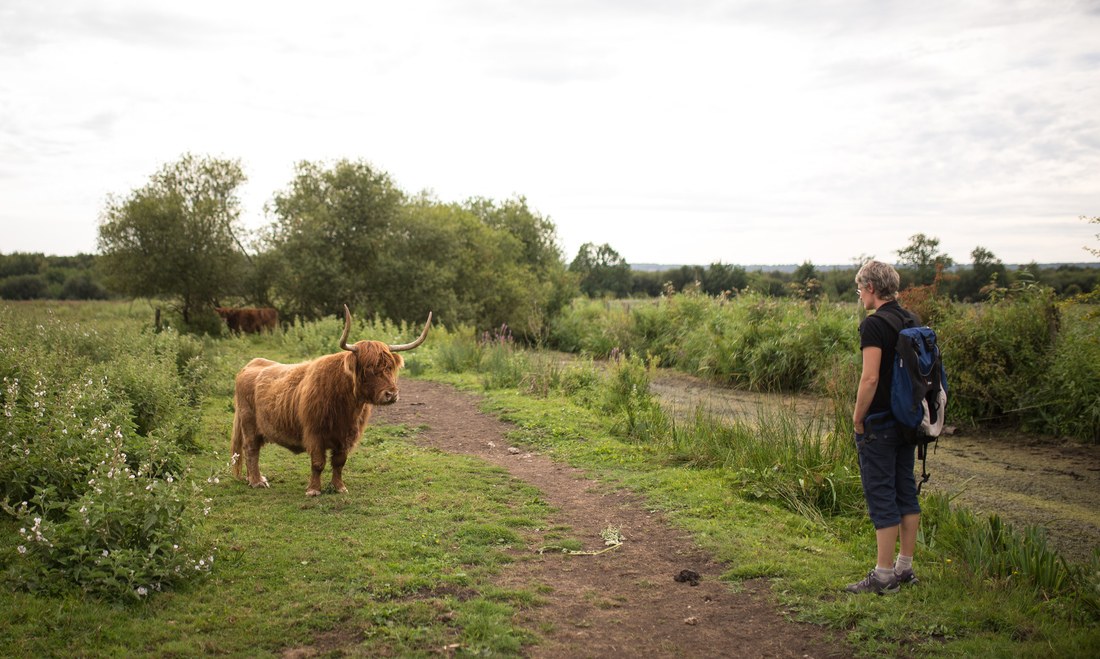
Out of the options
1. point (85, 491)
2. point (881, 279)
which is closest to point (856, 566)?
point (881, 279)

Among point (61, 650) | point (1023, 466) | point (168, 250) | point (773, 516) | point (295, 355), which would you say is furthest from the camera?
point (168, 250)

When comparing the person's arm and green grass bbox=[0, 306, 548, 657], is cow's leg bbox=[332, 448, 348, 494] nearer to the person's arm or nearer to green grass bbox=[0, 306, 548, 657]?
green grass bbox=[0, 306, 548, 657]

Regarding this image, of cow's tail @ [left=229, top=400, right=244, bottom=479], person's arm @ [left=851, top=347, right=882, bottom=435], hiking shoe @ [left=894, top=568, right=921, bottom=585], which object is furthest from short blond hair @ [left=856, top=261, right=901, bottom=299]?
cow's tail @ [left=229, top=400, right=244, bottom=479]

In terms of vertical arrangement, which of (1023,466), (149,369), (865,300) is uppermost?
(865,300)

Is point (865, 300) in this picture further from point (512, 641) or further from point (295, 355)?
point (295, 355)

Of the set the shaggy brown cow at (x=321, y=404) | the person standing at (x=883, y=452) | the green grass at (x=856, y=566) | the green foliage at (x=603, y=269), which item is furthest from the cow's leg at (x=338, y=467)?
the green foliage at (x=603, y=269)

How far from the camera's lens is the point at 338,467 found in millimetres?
7000

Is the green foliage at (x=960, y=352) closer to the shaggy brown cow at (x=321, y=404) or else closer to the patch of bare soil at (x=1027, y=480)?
the patch of bare soil at (x=1027, y=480)

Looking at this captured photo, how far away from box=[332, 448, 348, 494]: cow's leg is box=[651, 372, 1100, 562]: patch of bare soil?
4.90m

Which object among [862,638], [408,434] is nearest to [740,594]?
[862,638]

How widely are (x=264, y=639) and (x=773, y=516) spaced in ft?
14.3

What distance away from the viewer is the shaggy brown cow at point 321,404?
676 centimetres

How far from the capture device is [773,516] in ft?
21.3

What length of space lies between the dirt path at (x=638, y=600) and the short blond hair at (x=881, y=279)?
2.15 meters
